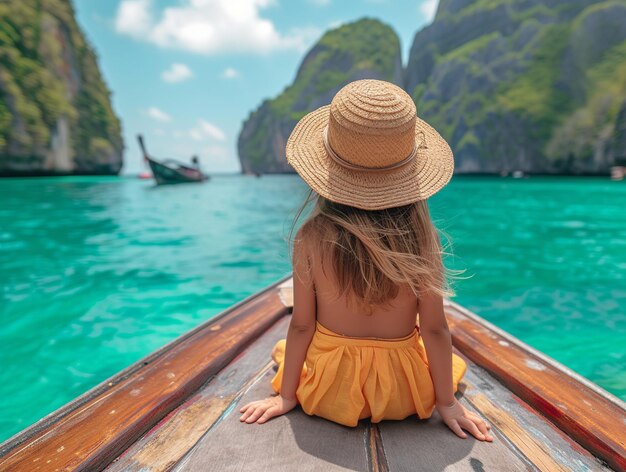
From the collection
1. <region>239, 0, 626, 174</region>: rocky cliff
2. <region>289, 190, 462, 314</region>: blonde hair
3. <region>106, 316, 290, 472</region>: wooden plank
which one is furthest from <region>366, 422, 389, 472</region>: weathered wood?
<region>239, 0, 626, 174</region>: rocky cliff

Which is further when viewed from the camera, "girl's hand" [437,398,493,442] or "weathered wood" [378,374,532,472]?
"girl's hand" [437,398,493,442]

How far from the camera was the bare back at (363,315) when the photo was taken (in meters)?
1.21

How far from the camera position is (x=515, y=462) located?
3.54ft

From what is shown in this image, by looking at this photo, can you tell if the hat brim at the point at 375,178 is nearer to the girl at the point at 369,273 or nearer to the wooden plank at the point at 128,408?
the girl at the point at 369,273

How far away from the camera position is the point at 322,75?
8850cm

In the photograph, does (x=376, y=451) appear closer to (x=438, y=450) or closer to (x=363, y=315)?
(x=438, y=450)

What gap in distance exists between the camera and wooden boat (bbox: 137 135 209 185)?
28.1 meters

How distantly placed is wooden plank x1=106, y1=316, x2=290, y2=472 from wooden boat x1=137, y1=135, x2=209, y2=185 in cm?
2913

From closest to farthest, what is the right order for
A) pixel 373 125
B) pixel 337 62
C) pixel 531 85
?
pixel 373 125
pixel 531 85
pixel 337 62

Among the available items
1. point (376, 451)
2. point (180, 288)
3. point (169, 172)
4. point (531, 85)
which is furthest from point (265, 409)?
point (531, 85)

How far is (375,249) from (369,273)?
0.32ft

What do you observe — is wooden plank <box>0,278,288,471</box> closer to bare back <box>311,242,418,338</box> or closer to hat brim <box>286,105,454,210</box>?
bare back <box>311,242,418,338</box>

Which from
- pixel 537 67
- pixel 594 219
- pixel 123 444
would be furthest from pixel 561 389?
pixel 537 67

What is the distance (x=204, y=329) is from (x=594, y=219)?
12028 millimetres
